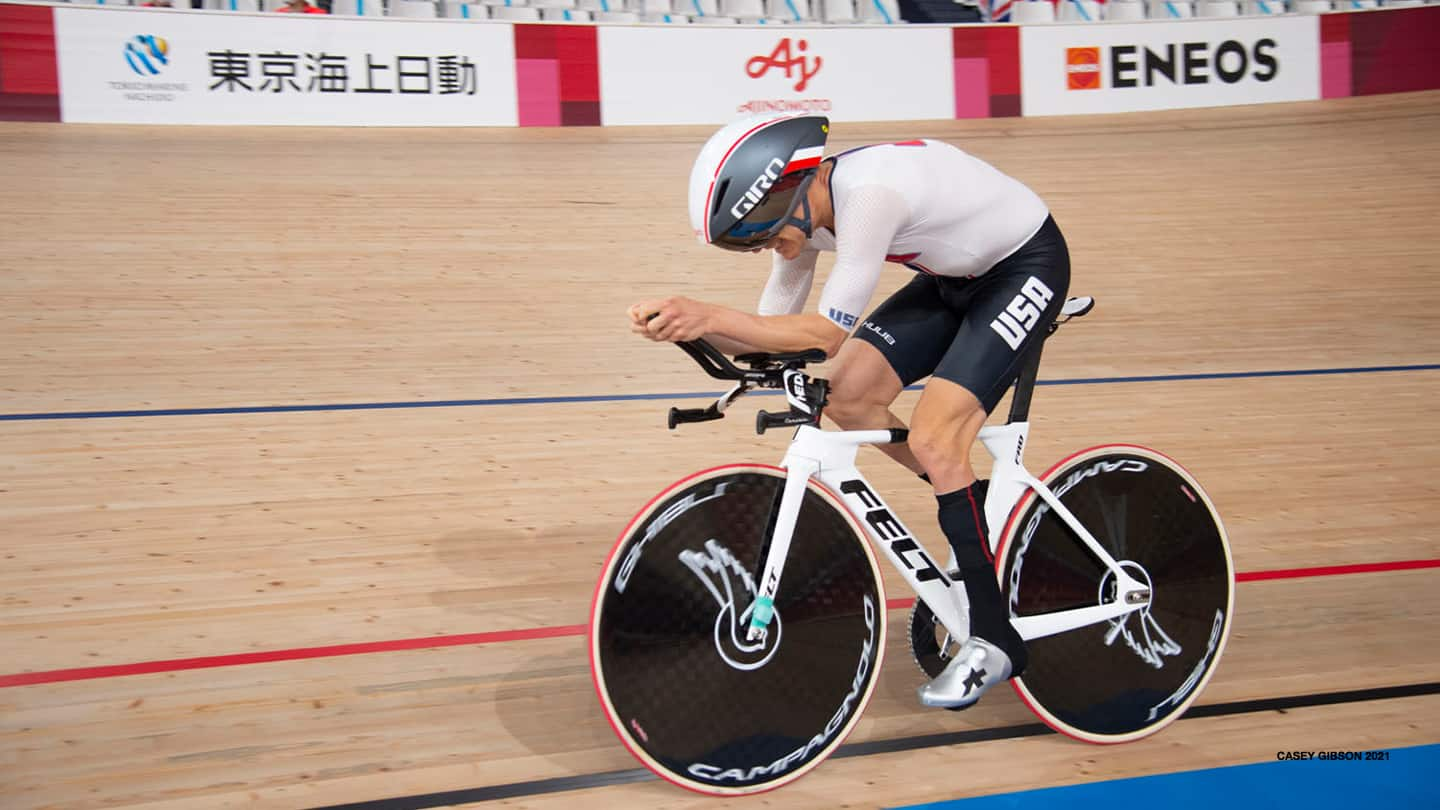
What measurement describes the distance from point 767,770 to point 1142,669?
771 millimetres

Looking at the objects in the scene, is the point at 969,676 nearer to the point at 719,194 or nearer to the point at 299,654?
the point at 719,194

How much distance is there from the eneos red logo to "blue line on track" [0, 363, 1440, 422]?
443cm

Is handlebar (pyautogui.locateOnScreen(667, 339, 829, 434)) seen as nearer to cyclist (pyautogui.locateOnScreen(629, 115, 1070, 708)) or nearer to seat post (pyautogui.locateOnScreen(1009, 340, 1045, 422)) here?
cyclist (pyautogui.locateOnScreen(629, 115, 1070, 708))

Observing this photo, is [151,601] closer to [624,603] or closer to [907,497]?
[624,603]

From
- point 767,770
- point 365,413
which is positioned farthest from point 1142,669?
point 365,413

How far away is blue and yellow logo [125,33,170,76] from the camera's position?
287 inches

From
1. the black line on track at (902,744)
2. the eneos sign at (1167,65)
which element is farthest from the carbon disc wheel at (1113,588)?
the eneos sign at (1167,65)

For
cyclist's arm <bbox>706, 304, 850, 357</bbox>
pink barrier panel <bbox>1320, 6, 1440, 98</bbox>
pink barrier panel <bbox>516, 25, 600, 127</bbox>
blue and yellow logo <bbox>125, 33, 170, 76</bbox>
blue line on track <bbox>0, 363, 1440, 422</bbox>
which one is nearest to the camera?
cyclist's arm <bbox>706, 304, 850, 357</bbox>

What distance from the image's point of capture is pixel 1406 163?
7664 mm

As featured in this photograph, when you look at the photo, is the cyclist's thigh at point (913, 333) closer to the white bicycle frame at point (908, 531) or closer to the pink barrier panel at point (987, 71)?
the white bicycle frame at point (908, 531)

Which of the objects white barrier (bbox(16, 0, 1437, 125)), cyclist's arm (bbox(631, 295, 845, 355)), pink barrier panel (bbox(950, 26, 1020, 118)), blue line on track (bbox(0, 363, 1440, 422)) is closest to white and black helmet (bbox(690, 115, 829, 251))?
cyclist's arm (bbox(631, 295, 845, 355))

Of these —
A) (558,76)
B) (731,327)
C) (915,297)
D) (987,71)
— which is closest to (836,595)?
(731,327)

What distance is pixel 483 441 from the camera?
12.5 feet

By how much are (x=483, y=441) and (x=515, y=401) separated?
44cm
